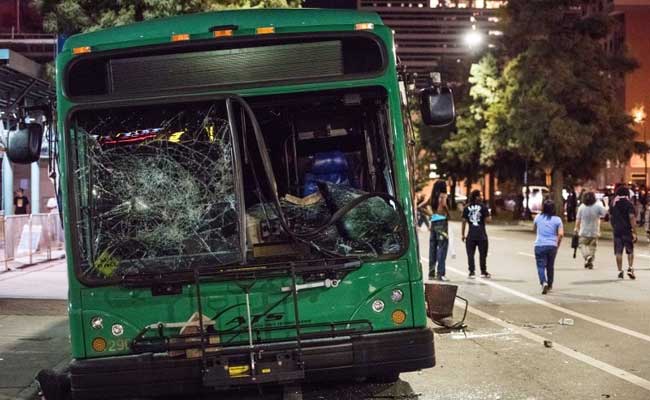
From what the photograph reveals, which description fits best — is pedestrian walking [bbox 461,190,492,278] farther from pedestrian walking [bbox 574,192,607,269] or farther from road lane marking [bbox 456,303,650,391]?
road lane marking [bbox 456,303,650,391]

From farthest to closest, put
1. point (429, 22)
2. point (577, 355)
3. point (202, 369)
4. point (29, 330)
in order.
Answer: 1. point (429, 22)
2. point (29, 330)
3. point (577, 355)
4. point (202, 369)

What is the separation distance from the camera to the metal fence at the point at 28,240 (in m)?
17.4

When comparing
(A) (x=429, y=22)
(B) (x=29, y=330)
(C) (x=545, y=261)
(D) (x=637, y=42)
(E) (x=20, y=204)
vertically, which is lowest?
(B) (x=29, y=330)

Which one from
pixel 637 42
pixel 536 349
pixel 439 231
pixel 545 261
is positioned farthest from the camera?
pixel 637 42

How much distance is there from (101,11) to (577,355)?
36.7ft

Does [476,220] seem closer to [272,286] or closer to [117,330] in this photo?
[272,286]

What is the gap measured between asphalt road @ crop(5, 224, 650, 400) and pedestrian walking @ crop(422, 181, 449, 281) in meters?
0.49

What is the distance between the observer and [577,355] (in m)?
8.70

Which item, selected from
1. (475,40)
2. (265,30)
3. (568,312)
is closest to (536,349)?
(568,312)

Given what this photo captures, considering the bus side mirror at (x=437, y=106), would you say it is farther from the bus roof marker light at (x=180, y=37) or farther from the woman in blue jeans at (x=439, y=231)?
the woman in blue jeans at (x=439, y=231)

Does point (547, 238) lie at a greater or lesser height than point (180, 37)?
lesser

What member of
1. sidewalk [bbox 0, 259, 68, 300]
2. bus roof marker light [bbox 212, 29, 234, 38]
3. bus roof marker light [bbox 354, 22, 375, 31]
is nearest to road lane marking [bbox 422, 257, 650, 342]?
bus roof marker light [bbox 354, 22, 375, 31]

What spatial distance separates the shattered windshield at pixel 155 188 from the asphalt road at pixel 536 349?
Answer: 2137 millimetres

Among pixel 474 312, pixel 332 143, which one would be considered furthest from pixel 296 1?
pixel 332 143
